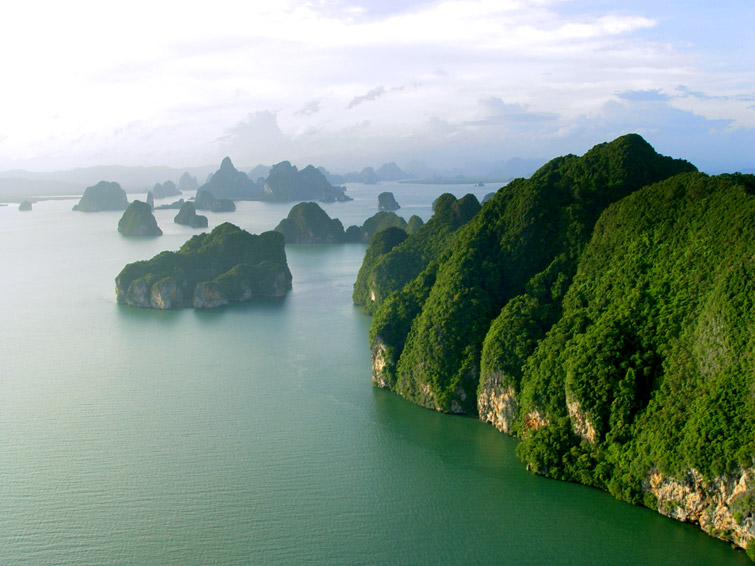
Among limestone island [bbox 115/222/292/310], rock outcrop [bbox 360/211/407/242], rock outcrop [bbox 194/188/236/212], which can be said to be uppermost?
rock outcrop [bbox 194/188/236/212]

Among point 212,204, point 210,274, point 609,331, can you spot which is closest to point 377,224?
point 210,274

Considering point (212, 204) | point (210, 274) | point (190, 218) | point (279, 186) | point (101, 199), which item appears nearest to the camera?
point (210, 274)

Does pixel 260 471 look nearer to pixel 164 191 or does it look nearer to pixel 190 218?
pixel 190 218

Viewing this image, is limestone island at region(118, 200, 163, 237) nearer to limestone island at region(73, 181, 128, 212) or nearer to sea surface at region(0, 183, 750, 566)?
limestone island at region(73, 181, 128, 212)

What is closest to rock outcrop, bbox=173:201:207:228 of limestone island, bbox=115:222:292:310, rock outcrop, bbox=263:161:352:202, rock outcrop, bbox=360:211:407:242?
rock outcrop, bbox=360:211:407:242

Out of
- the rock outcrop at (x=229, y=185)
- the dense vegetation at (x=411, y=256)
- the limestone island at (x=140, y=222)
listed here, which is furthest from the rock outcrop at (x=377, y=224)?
the rock outcrop at (x=229, y=185)

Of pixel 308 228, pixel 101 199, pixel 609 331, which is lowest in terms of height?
pixel 609 331

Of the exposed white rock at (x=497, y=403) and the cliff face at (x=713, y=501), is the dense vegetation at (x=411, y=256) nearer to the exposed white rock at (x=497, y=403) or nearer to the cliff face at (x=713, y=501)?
the exposed white rock at (x=497, y=403)

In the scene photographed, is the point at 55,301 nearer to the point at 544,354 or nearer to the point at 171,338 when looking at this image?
the point at 171,338

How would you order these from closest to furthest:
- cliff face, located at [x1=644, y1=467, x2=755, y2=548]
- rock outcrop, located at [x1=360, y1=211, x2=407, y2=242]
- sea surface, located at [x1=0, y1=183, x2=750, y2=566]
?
cliff face, located at [x1=644, y1=467, x2=755, y2=548] → sea surface, located at [x1=0, y1=183, x2=750, y2=566] → rock outcrop, located at [x1=360, y1=211, x2=407, y2=242]
